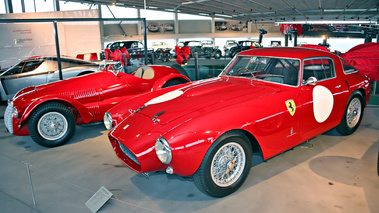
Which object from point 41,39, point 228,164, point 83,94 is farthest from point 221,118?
point 41,39

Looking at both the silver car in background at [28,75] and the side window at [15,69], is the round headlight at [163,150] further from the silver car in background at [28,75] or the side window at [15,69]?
the side window at [15,69]

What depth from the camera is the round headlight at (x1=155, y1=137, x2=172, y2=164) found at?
2.59 metres

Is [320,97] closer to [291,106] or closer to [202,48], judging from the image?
[291,106]

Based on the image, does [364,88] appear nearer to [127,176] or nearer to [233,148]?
[233,148]

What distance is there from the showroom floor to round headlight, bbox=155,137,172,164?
0.48 m

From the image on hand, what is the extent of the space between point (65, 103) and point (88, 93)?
49 cm

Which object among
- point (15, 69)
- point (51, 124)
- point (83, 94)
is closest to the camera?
point (51, 124)

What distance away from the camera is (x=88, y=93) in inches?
201

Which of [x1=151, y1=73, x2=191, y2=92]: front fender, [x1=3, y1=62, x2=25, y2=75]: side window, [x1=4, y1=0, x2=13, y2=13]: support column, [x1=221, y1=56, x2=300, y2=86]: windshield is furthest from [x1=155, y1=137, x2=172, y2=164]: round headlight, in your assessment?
[x1=4, y1=0, x2=13, y2=13]: support column

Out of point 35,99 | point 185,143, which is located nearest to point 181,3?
point 35,99

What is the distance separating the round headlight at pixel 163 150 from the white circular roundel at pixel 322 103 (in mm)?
2107

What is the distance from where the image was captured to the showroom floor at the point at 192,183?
2.83 m

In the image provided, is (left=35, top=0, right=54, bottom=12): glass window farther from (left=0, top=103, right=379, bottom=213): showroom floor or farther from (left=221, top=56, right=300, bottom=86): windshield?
(left=221, top=56, right=300, bottom=86): windshield

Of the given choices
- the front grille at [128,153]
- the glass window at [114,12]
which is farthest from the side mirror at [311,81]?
the glass window at [114,12]
